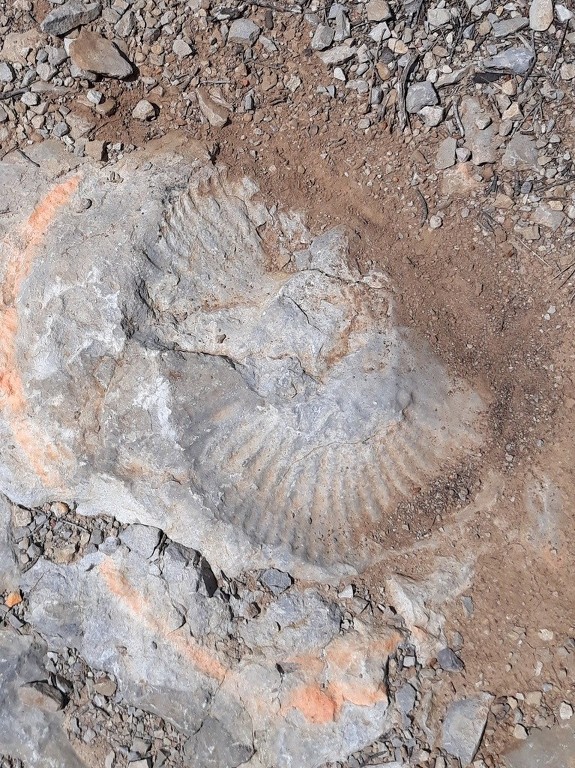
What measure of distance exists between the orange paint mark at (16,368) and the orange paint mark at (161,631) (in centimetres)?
50

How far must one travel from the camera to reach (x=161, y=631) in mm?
2545

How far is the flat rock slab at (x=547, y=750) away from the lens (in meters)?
2.40

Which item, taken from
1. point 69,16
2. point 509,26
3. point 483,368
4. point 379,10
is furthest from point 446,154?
point 69,16

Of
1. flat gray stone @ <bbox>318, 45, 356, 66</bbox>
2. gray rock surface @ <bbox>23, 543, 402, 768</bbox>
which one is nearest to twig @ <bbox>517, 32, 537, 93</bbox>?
flat gray stone @ <bbox>318, 45, 356, 66</bbox>

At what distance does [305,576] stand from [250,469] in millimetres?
485

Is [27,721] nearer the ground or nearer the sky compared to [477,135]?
nearer the ground

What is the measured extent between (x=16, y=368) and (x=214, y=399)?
832 millimetres

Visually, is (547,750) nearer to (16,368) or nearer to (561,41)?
(16,368)

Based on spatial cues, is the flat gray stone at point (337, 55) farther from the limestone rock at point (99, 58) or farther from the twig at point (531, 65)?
the limestone rock at point (99, 58)

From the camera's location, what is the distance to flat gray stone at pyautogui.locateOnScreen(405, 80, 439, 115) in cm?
285

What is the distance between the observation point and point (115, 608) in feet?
8.54

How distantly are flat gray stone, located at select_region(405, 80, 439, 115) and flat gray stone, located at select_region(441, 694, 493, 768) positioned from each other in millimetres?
2446

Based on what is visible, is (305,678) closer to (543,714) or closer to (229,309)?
(543,714)

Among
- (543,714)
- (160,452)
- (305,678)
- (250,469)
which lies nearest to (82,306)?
(160,452)
